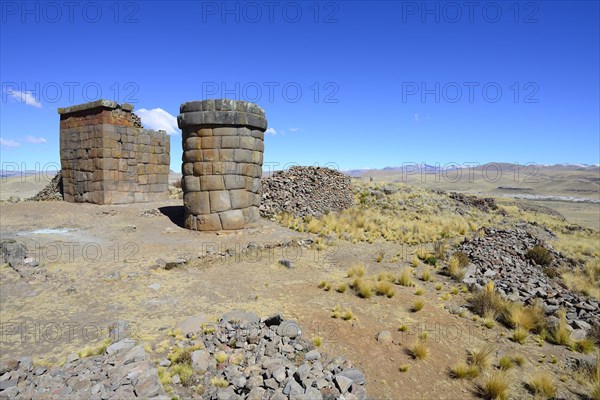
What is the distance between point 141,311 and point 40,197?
15906 millimetres

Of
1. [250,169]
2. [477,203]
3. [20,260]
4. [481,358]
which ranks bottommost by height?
[481,358]

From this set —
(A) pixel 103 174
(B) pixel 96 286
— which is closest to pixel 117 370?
(B) pixel 96 286

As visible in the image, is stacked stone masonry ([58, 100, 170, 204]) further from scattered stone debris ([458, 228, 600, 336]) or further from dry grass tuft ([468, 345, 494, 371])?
dry grass tuft ([468, 345, 494, 371])

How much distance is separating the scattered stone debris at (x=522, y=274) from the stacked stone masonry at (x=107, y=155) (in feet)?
45.0

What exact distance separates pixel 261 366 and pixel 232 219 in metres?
6.80

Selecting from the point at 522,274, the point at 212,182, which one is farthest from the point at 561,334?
the point at 212,182

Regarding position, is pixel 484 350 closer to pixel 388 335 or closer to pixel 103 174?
pixel 388 335

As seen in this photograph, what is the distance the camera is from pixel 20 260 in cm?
745

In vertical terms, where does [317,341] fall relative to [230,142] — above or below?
below

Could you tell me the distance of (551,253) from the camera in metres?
12.2

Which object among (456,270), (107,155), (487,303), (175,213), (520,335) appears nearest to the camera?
(520,335)

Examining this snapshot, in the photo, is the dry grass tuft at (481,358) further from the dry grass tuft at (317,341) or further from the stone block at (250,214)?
the stone block at (250,214)

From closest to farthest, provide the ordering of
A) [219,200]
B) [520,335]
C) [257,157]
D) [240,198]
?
[520,335], [219,200], [240,198], [257,157]

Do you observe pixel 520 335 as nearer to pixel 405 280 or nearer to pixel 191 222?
pixel 405 280
